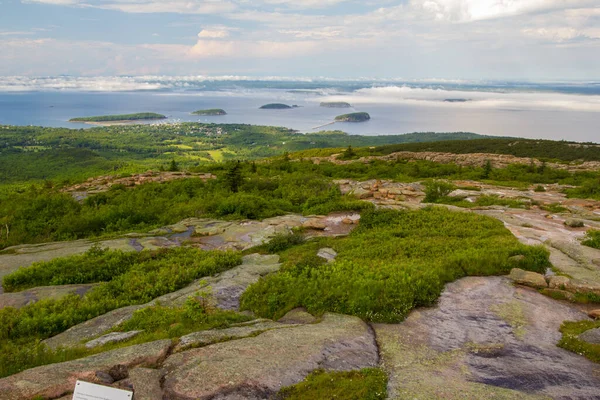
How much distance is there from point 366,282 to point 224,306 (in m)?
3.70

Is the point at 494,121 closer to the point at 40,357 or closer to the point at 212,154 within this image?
the point at 212,154

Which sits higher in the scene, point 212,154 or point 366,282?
point 366,282

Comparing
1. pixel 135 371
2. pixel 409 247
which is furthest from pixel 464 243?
pixel 135 371

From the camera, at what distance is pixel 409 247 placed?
1275 cm

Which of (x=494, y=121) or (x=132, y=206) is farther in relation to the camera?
(x=494, y=121)

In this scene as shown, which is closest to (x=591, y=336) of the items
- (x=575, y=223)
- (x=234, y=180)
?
(x=575, y=223)

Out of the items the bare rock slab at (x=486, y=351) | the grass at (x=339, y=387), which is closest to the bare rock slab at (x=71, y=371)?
the grass at (x=339, y=387)

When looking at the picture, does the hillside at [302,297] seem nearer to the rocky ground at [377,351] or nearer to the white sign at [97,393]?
the rocky ground at [377,351]

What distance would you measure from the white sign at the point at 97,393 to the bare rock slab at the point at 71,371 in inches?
14.8

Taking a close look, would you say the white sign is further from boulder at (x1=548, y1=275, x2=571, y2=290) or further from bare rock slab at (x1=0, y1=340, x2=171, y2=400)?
boulder at (x1=548, y1=275, x2=571, y2=290)

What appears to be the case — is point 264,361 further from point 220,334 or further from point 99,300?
point 99,300

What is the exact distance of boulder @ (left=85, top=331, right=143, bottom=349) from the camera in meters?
7.39

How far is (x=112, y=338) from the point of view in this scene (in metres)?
7.65

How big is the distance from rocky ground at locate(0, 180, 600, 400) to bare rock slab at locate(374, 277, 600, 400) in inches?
0.8
